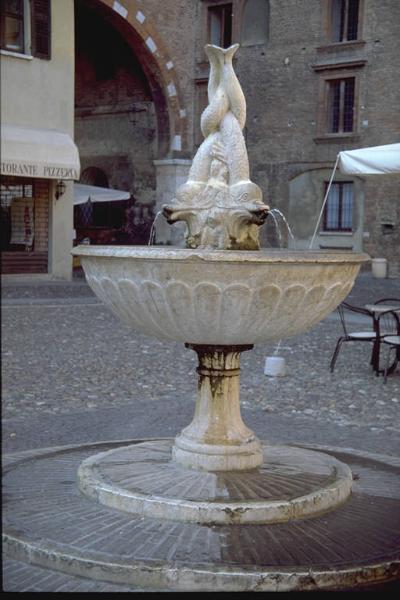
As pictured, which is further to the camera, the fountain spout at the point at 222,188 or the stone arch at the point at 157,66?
the stone arch at the point at 157,66

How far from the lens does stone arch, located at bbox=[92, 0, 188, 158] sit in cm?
2280

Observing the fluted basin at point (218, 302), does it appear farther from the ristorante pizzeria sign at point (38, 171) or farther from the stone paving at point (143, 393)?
the ristorante pizzeria sign at point (38, 171)

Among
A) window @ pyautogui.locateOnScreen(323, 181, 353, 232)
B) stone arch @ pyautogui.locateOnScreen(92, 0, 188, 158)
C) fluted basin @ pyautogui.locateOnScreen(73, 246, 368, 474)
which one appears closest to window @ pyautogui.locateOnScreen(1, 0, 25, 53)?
stone arch @ pyautogui.locateOnScreen(92, 0, 188, 158)

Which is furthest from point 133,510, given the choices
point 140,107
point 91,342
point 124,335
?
point 140,107

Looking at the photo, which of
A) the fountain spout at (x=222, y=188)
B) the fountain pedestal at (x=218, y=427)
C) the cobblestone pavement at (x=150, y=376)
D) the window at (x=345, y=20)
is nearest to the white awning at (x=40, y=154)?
the cobblestone pavement at (x=150, y=376)

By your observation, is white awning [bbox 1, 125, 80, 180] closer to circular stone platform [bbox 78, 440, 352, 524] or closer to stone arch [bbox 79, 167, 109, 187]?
stone arch [bbox 79, 167, 109, 187]

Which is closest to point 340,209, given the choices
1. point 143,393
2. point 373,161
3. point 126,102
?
point 126,102

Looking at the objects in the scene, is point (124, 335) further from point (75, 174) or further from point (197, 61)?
point (197, 61)

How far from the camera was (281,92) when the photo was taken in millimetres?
25000

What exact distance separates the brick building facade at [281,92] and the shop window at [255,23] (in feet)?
0.14

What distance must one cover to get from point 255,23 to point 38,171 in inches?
403

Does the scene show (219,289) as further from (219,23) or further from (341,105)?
(341,105)

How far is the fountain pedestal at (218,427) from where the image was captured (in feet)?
13.5

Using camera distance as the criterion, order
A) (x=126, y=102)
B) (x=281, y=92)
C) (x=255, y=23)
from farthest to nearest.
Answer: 1. (x=126, y=102)
2. (x=255, y=23)
3. (x=281, y=92)
